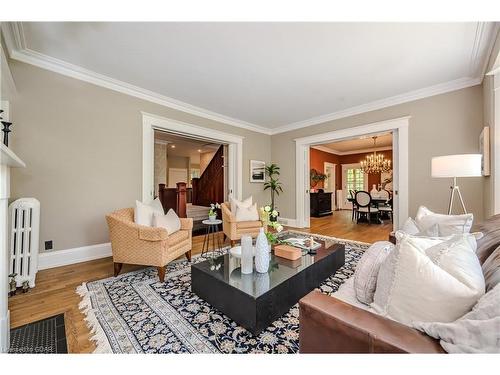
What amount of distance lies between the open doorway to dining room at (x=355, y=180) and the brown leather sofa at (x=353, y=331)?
3.31 meters

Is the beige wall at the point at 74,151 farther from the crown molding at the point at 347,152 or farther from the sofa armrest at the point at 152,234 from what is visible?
the crown molding at the point at 347,152

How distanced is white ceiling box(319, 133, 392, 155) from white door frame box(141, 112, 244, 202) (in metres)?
3.19

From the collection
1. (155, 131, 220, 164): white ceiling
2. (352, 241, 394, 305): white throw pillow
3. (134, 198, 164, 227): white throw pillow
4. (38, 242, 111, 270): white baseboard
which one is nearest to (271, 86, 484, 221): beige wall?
(352, 241, 394, 305): white throw pillow

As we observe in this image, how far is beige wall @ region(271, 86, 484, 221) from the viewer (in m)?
3.05

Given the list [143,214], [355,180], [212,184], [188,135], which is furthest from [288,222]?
[355,180]

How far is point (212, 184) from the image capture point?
21.1 feet

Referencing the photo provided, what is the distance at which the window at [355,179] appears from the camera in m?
8.93

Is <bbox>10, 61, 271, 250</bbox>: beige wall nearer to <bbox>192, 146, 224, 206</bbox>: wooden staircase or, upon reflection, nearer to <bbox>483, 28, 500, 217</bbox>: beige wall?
<bbox>192, 146, 224, 206</bbox>: wooden staircase

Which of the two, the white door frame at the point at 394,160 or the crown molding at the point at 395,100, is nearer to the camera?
the crown molding at the point at 395,100

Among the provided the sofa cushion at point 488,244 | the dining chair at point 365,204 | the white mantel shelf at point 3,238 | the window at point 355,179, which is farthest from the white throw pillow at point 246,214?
the window at point 355,179

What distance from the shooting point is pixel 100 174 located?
3.02 meters

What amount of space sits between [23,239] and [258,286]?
7.87ft
